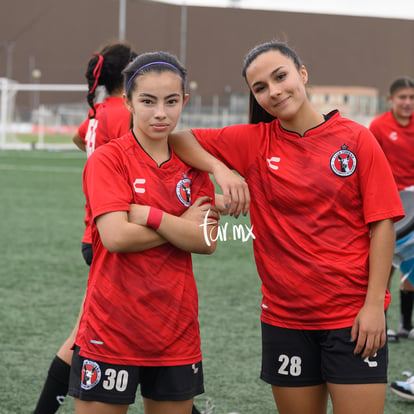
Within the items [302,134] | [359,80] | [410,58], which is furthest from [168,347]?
[410,58]

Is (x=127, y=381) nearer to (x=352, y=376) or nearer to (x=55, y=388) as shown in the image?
(x=352, y=376)

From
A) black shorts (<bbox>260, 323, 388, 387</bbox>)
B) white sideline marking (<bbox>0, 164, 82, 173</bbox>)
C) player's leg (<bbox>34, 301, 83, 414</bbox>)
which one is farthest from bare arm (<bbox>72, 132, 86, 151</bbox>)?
white sideline marking (<bbox>0, 164, 82, 173</bbox>)

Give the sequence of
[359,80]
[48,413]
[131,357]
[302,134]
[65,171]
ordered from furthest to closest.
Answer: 1. [359,80]
2. [65,171]
3. [48,413]
4. [302,134]
5. [131,357]

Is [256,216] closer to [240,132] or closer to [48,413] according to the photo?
[240,132]

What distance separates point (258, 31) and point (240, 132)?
134ft

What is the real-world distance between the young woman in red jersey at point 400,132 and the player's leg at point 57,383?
2942mm

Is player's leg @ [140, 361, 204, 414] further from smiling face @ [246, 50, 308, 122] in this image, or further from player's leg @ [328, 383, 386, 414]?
smiling face @ [246, 50, 308, 122]

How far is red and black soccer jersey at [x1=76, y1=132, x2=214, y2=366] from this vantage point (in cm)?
217

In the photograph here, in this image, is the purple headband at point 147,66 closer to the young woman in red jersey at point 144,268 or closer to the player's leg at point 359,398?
the young woman in red jersey at point 144,268

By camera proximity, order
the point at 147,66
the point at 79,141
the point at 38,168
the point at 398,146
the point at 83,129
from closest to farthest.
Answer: the point at 147,66 < the point at 83,129 < the point at 79,141 < the point at 398,146 < the point at 38,168

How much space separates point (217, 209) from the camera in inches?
89.4

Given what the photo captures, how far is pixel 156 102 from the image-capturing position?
7.27 ft

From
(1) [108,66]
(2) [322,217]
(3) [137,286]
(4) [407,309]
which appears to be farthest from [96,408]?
(4) [407,309]

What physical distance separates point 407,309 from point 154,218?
10.3 feet
